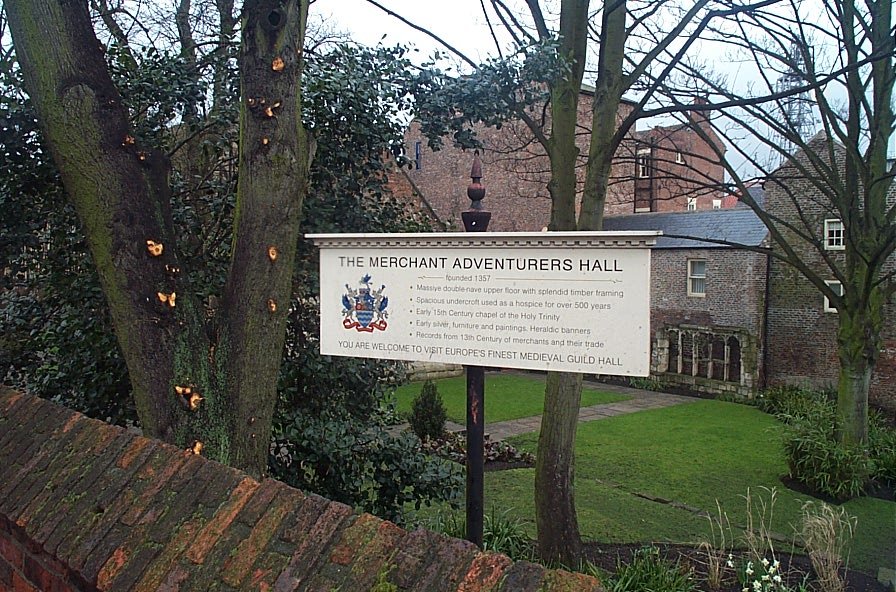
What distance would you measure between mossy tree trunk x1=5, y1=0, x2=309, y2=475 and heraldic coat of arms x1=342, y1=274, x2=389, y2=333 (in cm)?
32

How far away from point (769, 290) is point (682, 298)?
283 centimetres

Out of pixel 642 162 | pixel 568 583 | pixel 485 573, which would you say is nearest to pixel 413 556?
pixel 485 573

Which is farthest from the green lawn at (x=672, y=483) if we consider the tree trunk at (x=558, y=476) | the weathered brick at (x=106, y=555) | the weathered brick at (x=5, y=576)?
the weathered brick at (x=106, y=555)

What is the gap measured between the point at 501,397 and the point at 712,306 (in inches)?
325

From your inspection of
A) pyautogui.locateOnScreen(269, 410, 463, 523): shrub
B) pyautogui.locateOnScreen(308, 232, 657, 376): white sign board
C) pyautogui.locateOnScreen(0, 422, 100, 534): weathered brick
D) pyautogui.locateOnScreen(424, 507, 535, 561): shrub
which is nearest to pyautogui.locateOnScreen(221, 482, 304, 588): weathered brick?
pyautogui.locateOnScreen(0, 422, 100, 534): weathered brick

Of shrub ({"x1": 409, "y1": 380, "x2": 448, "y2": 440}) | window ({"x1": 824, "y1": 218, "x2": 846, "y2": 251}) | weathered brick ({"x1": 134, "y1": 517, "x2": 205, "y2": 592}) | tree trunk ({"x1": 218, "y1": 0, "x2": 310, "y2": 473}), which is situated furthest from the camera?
window ({"x1": 824, "y1": 218, "x2": 846, "y2": 251})

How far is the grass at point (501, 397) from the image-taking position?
54.6ft

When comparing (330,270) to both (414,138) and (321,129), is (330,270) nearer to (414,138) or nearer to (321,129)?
(321,129)

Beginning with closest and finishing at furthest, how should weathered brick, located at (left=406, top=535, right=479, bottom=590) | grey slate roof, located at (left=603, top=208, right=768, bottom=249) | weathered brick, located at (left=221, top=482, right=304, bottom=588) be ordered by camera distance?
weathered brick, located at (left=406, top=535, right=479, bottom=590), weathered brick, located at (left=221, top=482, right=304, bottom=588), grey slate roof, located at (left=603, top=208, right=768, bottom=249)

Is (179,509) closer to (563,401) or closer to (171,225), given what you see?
(171,225)

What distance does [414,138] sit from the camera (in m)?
27.2

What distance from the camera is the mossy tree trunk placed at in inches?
129

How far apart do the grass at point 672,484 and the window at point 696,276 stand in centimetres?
756

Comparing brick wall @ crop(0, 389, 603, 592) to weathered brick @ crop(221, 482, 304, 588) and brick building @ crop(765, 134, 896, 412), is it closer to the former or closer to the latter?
weathered brick @ crop(221, 482, 304, 588)
